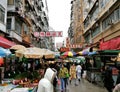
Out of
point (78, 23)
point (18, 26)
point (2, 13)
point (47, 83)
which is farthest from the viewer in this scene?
point (78, 23)

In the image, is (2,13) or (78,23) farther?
(78,23)

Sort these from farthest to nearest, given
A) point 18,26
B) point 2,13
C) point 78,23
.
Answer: point 78,23 < point 18,26 < point 2,13

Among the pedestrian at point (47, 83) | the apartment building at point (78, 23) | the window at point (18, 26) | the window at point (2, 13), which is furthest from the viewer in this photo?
the apartment building at point (78, 23)

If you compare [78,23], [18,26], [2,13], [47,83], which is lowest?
[47,83]

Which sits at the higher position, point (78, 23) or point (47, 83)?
point (78, 23)

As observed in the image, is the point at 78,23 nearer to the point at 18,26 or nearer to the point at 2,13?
the point at 18,26

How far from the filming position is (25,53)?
15367 millimetres

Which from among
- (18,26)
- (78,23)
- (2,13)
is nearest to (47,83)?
(2,13)

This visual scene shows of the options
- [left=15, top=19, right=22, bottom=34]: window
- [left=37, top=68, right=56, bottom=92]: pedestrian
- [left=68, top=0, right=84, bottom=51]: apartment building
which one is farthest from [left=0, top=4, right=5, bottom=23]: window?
[left=68, top=0, right=84, bottom=51]: apartment building

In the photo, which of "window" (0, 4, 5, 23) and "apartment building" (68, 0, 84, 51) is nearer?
"window" (0, 4, 5, 23)

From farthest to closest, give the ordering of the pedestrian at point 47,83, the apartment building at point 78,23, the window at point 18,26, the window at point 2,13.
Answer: the apartment building at point 78,23 < the window at point 18,26 < the window at point 2,13 < the pedestrian at point 47,83

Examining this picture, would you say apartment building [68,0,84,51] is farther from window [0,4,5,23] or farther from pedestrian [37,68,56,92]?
pedestrian [37,68,56,92]

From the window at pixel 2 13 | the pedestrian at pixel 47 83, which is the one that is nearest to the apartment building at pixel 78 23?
the window at pixel 2 13

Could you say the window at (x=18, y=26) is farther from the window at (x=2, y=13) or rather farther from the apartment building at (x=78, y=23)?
the apartment building at (x=78, y=23)
